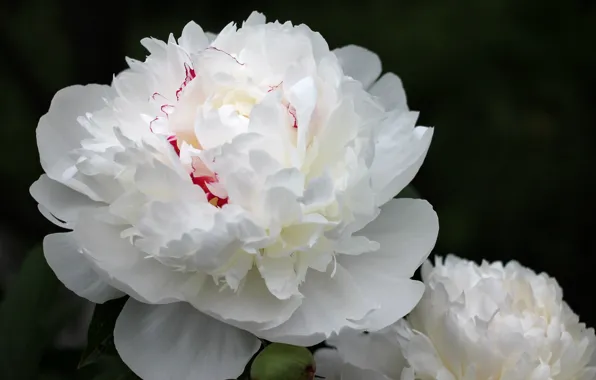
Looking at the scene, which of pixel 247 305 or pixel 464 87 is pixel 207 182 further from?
pixel 464 87

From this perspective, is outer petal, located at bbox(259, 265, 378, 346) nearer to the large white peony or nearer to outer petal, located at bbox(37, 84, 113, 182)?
the large white peony

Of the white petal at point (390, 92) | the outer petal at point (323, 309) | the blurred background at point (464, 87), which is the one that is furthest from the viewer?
the blurred background at point (464, 87)

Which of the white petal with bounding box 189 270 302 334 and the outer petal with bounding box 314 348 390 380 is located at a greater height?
the white petal with bounding box 189 270 302 334

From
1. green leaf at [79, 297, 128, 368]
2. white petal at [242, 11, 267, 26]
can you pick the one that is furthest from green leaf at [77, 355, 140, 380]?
white petal at [242, 11, 267, 26]

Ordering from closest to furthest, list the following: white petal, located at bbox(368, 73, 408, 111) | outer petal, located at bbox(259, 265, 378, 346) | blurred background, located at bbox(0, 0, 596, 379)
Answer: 1. outer petal, located at bbox(259, 265, 378, 346)
2. white petal, located at bbox(368, 73, 408, 111)
3. blurred background, located at bbox(0, 0, 596, 379)

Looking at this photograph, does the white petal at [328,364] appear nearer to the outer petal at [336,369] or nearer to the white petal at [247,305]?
the outer petal at [336,369]

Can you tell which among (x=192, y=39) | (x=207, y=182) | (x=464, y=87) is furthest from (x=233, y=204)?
(x=464, y=87)

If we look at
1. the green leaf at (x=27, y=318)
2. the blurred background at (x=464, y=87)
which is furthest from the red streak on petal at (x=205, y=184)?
the blurred background at (x=464, y=87)

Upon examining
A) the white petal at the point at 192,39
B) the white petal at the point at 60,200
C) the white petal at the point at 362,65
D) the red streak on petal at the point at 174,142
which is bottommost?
the white petal at the point at 60,200
